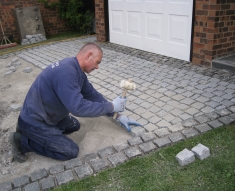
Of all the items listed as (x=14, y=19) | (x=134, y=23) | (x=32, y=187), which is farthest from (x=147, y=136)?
(x=14, y=19)

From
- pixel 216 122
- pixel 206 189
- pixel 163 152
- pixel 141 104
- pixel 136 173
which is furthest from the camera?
pixel 141 104

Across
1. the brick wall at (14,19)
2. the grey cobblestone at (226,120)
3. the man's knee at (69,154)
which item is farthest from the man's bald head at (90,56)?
the brick wall at (14,19)

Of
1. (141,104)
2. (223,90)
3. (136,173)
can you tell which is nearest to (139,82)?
(141,104)

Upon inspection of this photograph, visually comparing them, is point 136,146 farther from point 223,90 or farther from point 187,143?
point 223,90

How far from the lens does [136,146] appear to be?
127 inches

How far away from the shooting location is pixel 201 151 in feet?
9.53

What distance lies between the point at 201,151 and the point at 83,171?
1276 mm

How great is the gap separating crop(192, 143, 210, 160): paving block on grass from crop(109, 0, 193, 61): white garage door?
11.3ft

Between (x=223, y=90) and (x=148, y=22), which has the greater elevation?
(x=148, y=22)

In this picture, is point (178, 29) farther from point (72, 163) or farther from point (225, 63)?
point (72, 163)

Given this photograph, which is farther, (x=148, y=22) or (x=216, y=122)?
(x=148, y=22)

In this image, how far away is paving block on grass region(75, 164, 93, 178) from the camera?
9.24 feet

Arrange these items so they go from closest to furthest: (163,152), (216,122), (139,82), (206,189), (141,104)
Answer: (206,189) < (163,152) < (216,122) < (141,104) < (139,82)

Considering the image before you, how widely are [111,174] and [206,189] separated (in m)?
0.94
